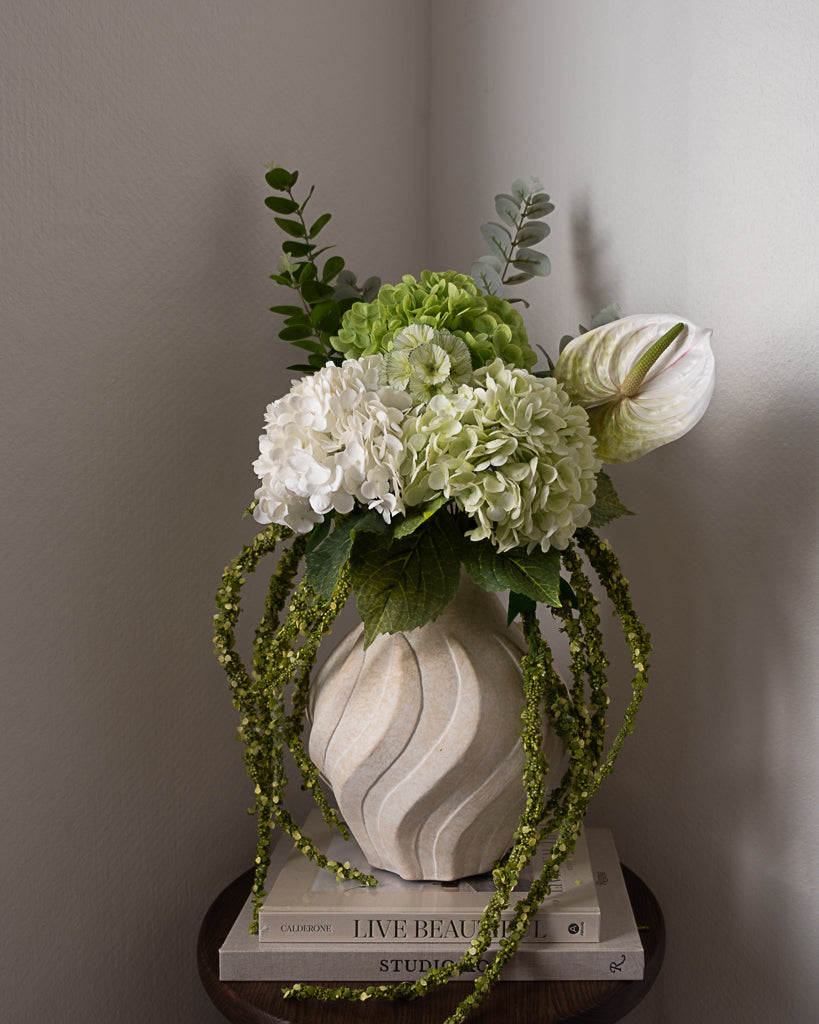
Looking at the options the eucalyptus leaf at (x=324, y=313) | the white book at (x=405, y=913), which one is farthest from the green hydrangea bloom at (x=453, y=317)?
the white book at (x=405, y=913)

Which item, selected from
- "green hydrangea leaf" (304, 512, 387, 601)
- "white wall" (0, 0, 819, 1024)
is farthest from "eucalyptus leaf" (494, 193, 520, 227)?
"green hydrangea leaf" (304, 512, 387, 601)

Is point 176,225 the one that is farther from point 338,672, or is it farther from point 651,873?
point 651,873

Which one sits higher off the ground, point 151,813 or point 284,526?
point 284,526

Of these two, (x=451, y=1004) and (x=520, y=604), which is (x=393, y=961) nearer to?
(x=451, y=1004)

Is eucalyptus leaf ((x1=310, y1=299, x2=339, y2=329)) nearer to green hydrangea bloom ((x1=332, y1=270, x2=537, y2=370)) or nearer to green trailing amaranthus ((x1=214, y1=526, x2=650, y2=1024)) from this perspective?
green hydrangea bloom ((x1=332, y1=270, x2=537, y2=370))

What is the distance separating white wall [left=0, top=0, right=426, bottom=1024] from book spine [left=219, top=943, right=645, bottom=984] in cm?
19

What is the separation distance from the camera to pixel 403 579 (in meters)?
0.69

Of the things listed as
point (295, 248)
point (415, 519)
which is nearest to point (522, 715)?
point (415, 519)

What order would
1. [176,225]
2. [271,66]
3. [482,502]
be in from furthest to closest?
[271,66]
[176,225]
[482,502]

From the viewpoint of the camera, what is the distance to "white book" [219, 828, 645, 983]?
0.75 meters

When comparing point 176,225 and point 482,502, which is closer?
point 482,502

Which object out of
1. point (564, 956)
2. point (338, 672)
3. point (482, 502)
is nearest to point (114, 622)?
point (338, 672)

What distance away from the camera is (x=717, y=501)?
97 centimetres

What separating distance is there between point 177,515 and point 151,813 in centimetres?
32
